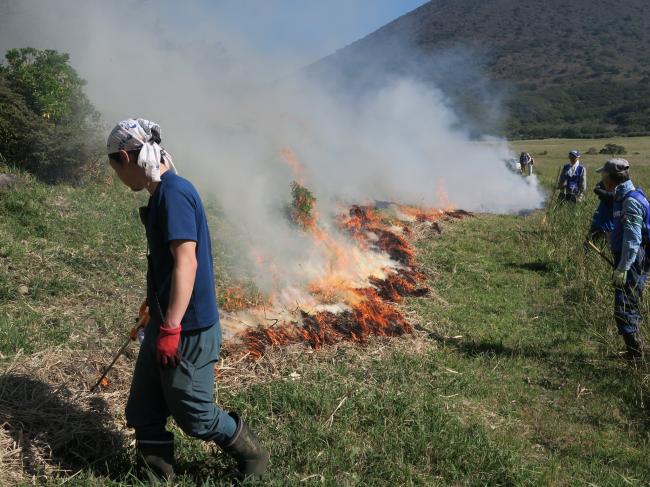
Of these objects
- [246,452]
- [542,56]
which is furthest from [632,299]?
[542,56]

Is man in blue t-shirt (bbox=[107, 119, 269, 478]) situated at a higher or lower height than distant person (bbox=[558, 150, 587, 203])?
lower

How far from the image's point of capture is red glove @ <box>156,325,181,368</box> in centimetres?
259

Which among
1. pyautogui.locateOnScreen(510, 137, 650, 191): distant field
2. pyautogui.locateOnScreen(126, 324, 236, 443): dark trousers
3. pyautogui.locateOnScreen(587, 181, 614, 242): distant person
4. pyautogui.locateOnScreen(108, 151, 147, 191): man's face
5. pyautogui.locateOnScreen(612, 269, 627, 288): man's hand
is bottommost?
pyautogui.locateOnScreen(126, 324, 236, 443): dark trousers

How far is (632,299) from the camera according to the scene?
5.43 m

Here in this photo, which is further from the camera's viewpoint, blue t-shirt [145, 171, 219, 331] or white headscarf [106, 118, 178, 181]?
white headscarf [106, 118, 178, 181]

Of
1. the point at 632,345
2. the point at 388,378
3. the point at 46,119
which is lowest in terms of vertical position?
the point at 388,378

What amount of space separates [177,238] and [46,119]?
278 inches

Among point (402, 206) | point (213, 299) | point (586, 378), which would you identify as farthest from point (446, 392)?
point (402, 206)

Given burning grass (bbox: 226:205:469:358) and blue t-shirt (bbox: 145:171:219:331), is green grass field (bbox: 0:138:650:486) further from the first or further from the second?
blue t-shirt (bbox: 145:171:219:331)

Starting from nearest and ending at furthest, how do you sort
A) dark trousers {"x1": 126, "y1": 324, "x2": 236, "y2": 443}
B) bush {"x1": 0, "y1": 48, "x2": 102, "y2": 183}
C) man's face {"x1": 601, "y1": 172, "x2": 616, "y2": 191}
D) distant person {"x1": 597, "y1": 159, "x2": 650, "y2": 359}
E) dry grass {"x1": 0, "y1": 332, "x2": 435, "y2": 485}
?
dark trousers {"x1": 126, "y1": 324, "x2": 236, "y2": 443} < dry grass {"x1": 0, "y1": 332, "x2": 435, "y2": 485} < distant person {"x1": 597, "y1": 159, "x2": 650, "y2": 359} < man's face {"x1": 601, "y1": 172, "x2": 616, "y2": 191} < bush {"x1": 0, "y1": 48, "x2": 102, "y2": 183}

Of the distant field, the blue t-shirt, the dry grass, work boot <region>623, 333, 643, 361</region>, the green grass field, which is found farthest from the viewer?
the distant field

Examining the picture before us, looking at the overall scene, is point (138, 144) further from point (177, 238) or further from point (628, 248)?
Answer: point (628, 248)

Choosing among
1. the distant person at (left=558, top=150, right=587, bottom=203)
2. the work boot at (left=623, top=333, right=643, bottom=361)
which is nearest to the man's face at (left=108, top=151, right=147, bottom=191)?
the work boot at (left=623, top=333, right=643, bottom=361)

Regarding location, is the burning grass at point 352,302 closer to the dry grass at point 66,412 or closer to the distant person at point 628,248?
the dry grass at point 66,412
